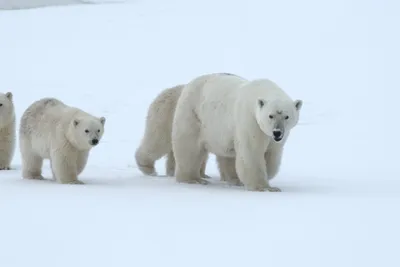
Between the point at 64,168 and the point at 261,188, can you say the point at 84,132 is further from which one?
the point at 261,188

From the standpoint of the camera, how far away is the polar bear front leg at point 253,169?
641 centimetres

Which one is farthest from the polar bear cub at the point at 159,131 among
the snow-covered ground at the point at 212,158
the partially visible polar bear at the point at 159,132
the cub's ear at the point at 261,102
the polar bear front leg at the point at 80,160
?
the cub's ear at the point at 261,102

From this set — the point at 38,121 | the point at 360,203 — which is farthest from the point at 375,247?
the point at 38,121

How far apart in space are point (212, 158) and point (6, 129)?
283 centimetres

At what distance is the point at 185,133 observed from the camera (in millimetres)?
7188

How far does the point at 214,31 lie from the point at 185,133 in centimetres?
1439

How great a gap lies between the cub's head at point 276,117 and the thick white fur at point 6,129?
3.80 meters

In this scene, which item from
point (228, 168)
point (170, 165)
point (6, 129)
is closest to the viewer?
Answer: point (228, 168)

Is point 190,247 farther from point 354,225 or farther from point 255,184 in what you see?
point 255,184

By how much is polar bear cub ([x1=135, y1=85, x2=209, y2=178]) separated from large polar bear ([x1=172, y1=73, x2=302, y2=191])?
475 mm

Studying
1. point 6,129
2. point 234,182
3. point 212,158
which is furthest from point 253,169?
point 212,158

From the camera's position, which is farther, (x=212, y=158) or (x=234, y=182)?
(x=212, y=158)

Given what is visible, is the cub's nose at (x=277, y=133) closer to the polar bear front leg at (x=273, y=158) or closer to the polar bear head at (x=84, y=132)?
the polar bear front leg at (x=273, y=158)

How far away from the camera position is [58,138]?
23.1 ft
